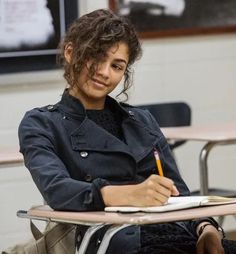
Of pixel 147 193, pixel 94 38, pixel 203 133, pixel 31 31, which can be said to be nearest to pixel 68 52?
pixel 94 38

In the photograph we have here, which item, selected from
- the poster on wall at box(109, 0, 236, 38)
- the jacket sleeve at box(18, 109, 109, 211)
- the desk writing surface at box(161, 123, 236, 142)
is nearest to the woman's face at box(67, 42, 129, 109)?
the jacket sleeve at box(18, 109, 109, 211)

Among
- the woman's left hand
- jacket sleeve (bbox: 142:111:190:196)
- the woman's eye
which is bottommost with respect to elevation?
the woman's left hand

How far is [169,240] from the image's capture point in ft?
6.14

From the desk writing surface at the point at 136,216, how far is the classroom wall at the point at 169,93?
1.93 m

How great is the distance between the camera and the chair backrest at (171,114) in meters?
3.66

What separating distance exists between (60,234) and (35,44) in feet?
6.31

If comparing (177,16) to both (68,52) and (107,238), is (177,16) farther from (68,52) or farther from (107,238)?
(107,238)

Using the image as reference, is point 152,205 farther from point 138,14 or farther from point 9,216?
point 138,14

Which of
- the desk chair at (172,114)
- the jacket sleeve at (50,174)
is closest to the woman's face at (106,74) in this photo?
the jacket sleeve at (50,174)

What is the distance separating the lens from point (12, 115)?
369 centimetres

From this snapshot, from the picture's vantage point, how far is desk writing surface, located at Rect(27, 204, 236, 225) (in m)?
1.58

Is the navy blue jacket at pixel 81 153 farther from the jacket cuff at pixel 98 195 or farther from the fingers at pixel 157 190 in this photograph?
the fingers at pixel 157 190

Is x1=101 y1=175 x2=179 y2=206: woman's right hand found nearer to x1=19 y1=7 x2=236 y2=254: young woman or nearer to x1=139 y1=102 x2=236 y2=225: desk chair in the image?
x1=19 y1=7 x2=236 y2=254: young woman

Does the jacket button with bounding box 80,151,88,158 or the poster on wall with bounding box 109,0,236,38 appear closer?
the jacket button with bounding box 80,151,88,158
